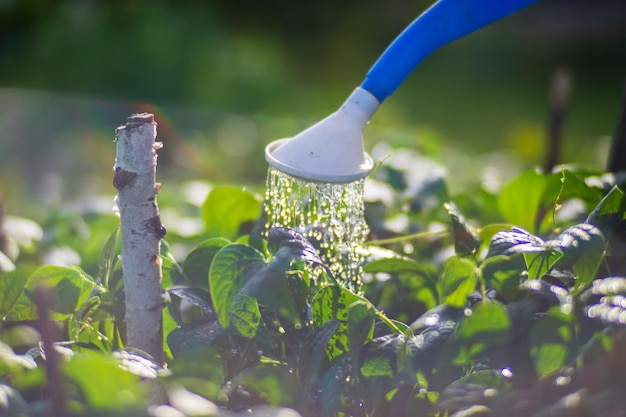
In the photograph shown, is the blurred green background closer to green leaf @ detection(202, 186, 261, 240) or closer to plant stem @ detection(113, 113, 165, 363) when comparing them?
green leaf @ detection(202, 186, 261, 240)

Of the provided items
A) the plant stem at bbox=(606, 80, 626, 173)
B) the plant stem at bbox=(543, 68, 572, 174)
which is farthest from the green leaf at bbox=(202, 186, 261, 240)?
the plant stem at bbox=(543, 68, 572, 174)

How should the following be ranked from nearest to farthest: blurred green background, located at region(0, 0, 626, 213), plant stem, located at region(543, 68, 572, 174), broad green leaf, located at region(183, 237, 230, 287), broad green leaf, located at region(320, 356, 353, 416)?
broad green leaf, located at region(320, 356, 353, 416) → broad green leaf, located at region(183, 237, 230, 287) → plant stem, located at region(543, 68, 572, 174) → blurred green background, located at region(0, 0, 626, 213)

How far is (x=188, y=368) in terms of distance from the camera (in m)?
0.66

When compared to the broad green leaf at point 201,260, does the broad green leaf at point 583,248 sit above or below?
above

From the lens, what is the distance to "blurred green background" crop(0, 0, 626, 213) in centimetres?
335

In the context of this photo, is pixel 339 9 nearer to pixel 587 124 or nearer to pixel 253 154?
pixel 587 124

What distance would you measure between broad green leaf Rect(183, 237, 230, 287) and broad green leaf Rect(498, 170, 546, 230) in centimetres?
55

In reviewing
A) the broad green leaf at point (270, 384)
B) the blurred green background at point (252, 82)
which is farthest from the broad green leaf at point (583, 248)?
the blurred green background at point (252, 82)

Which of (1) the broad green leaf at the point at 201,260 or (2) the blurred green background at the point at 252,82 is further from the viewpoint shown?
(2) the blurred green background at the point at 252,82

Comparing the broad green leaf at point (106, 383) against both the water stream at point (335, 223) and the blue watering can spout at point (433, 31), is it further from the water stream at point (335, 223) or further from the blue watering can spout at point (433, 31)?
the blue watering can spout at point (433, 31)

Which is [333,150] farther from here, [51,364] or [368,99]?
[51,364]

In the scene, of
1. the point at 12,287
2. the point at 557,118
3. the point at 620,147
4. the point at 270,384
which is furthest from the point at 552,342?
the point at 557,118

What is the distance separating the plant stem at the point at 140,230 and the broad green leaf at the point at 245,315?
4.8 inches

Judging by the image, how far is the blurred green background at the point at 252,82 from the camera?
11.0 ft
